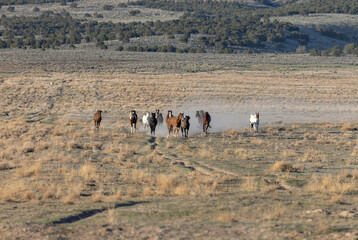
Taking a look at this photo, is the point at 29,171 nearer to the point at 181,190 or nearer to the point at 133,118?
the point at 181,190

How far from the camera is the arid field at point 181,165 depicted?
12.5 m

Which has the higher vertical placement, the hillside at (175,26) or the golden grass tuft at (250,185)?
the hillside at (175,26)

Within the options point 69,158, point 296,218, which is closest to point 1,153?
point 69,158

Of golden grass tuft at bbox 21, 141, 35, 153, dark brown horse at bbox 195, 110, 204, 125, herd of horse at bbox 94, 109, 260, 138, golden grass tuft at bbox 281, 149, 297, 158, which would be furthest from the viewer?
dark brown horse at bbox 195, 110, 204, 125

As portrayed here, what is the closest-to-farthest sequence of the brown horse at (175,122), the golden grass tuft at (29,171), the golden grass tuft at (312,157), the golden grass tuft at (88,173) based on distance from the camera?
the golden grass tuft at (88,173)
the golden grass tuft at (29,171)
the golden grass tuft at (312,157)
the brown horse at (175,122)

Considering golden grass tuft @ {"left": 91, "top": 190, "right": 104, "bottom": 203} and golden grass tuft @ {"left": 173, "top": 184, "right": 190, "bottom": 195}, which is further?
golden grass tuft @ {"left": 173, "top": 184, "right": 190, "bottom": 195}

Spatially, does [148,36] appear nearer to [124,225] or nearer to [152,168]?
[152,168]

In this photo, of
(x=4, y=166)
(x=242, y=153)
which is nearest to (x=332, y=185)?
(x=242, y=153)

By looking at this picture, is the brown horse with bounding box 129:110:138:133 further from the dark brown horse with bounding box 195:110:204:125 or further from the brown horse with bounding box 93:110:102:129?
the dark brown horse with bounding box 195:110:204:125

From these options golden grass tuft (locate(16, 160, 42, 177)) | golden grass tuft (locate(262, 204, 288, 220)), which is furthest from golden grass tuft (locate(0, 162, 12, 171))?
golden grass tuft (locate(262, 204, 288, 220))

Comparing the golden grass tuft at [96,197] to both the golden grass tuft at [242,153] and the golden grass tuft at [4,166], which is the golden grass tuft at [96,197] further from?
the golden grass tuft at [242,153]

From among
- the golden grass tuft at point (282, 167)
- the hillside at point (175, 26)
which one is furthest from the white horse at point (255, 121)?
the hillside at point (175, 26)

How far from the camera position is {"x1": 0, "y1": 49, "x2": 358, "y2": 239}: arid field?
1255 cm

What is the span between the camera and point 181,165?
21.1 meters
